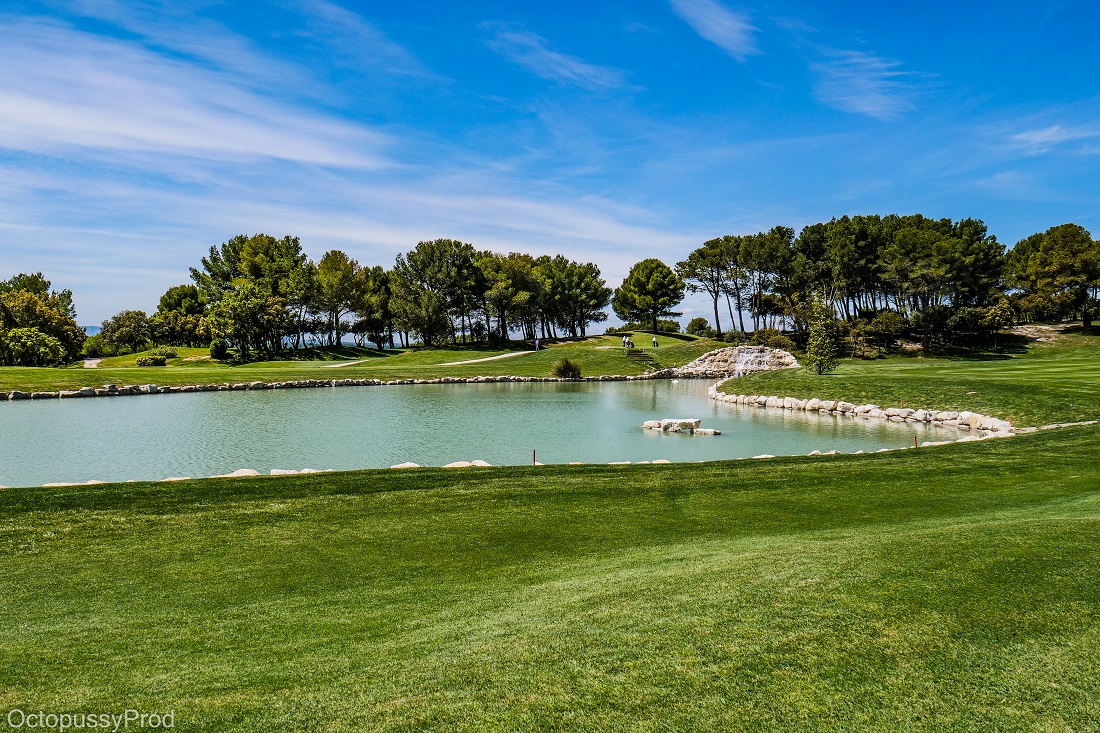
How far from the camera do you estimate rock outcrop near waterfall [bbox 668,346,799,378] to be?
5019 cm

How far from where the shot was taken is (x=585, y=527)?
8414 millimetres

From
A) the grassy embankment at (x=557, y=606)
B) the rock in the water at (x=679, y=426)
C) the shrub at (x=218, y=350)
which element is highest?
the shrub at (x=218, y=350)

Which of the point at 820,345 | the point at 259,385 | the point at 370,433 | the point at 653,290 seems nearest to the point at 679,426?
the point at 370,433

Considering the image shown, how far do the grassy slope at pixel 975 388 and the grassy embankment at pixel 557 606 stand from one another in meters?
13.0

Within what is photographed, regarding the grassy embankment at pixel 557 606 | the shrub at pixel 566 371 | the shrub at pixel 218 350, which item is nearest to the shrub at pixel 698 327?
the shrub at pixel 566 371

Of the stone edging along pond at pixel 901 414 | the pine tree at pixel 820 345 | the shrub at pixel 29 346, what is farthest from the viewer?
the shrub at pixel 29 346

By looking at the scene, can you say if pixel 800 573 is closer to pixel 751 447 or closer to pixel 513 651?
pixel 513 651

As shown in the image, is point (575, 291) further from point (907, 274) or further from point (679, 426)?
point (679, 426)

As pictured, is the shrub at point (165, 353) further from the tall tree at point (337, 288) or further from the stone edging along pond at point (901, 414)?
the stone edging along pond at point (901, 414)

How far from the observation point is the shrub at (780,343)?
187 feet

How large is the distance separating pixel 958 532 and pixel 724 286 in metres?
65.0

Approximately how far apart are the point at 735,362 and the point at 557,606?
49.2 m

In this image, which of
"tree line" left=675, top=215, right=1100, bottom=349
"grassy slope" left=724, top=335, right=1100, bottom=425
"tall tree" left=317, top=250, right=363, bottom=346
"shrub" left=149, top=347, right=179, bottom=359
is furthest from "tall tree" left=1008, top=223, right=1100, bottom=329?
"shrub" left=149, top=347, right=179, bottom=359

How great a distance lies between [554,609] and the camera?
5152 millimetres
